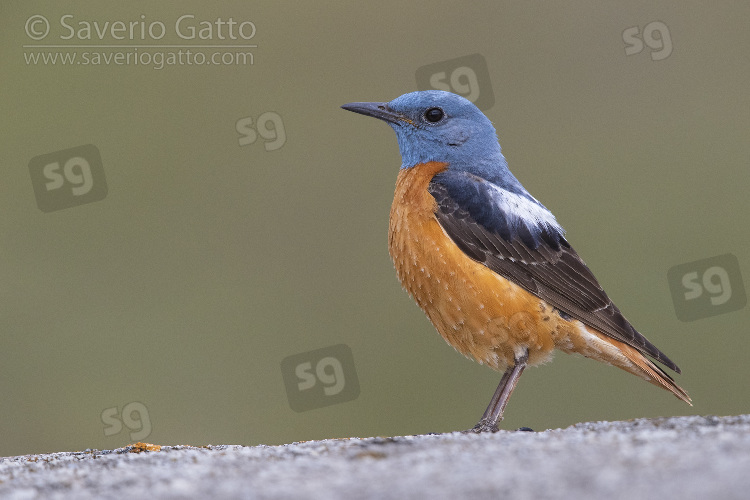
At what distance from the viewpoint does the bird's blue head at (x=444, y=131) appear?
811 centimetres

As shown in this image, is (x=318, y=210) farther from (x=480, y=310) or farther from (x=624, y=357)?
(x=624, y=357)

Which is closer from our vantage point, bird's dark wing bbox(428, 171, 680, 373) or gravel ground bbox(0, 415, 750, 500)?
gravel ground bbox(0, 415, 750, 500)

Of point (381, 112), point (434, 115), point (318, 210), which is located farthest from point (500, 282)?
point (318, 210)

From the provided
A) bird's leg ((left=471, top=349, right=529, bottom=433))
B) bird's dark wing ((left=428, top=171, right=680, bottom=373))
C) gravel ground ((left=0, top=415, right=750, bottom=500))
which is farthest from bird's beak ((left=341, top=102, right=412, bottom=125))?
gravel ground ((left=0, top=415, right=750, bottom=500))

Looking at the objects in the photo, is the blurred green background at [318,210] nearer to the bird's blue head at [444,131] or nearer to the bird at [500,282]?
the bird at [500,282]

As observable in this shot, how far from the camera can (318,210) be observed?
12375 millimetres

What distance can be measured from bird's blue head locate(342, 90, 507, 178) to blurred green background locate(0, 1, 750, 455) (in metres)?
3.47

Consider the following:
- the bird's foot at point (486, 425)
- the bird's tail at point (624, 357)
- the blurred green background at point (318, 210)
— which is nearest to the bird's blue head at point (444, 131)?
the bird's tail at point (624, 357)

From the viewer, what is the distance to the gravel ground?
3736 mm

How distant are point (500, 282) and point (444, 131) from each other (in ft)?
5.33

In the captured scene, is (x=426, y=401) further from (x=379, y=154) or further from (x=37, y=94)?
(x=37, y=94)

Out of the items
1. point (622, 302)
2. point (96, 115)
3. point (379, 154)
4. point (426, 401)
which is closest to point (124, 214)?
point (96, 115)

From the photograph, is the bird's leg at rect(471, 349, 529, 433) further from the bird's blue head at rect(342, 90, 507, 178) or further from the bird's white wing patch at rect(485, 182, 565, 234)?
the bird's blue head at rect(342, 90, 507, 178)

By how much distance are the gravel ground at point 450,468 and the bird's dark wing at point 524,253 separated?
1633 millimetres
